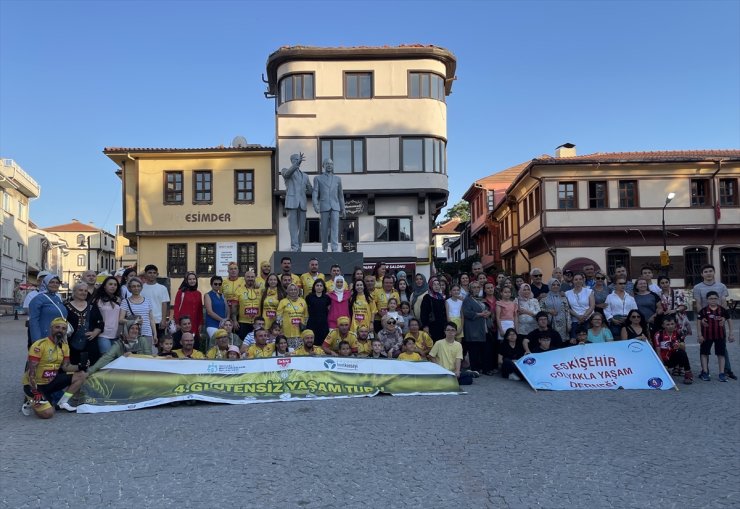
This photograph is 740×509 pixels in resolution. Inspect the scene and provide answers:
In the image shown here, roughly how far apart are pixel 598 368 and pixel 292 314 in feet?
16.1

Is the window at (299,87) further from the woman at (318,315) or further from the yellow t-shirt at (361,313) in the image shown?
the yellow t-shirt at (361,313)

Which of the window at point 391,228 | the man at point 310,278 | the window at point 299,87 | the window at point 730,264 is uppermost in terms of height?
the window at point 299,87

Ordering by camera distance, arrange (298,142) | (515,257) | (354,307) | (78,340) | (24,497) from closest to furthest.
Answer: (24,497)
(78,340)
(354,307)
(298,142)
(515,257)

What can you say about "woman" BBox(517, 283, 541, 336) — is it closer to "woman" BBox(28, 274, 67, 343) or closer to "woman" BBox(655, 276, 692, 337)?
"woman" BBox(655, 276, 692, 337)

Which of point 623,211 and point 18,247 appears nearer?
point 623,211

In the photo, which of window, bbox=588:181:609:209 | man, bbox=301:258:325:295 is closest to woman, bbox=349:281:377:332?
man, bbox=301:258:325:295

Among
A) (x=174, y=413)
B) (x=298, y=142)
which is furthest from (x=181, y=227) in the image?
(x=174, y=413)

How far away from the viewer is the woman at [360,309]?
11.3m

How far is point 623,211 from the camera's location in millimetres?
33594

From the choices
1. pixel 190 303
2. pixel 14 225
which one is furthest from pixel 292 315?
pixel 14 225

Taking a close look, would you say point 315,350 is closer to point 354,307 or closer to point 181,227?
point 354,307

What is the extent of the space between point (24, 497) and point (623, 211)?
32.7 meters

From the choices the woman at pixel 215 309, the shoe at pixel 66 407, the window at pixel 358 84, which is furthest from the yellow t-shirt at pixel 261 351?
the window at pixel 358 84

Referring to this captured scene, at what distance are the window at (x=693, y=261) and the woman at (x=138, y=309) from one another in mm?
30255
